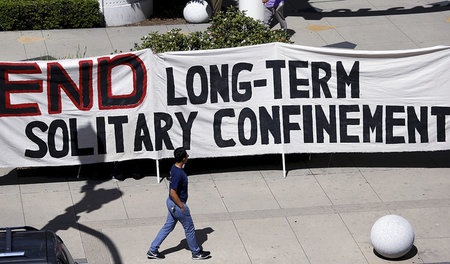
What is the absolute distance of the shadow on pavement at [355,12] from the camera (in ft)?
61.2

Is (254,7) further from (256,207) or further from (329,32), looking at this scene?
(256,207)

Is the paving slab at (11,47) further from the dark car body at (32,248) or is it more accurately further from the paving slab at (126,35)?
the dark car body at (32,248)

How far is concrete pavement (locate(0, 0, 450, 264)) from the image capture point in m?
9.45

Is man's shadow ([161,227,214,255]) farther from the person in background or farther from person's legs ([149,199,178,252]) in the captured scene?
the person in background

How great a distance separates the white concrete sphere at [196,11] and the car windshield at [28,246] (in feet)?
37.5

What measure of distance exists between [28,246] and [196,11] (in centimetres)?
1178

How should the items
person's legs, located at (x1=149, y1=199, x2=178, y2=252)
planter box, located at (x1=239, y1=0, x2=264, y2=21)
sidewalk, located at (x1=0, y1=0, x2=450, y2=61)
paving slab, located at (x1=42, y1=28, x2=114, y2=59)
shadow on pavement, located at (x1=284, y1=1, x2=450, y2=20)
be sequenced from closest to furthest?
person's legs, located at (x1=149, y1=199, x2=178, y2=252) < paving slab, located at (x1=42, y1=28, x2=114, y2=59) < sidewalk, located at (x1=0, y1=0, x2=450, y2=61) < planter box, located at (x1=239, y1=0, x2=264, y2=21) < shadow on pavement, located at (x1=284, y1=1, x2=450, y2=20)

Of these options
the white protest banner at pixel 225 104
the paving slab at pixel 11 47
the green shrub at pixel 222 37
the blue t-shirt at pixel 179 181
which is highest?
the green shrub at pixel 222 37

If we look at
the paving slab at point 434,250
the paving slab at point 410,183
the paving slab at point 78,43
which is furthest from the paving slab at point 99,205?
the paving slab at point 78,43

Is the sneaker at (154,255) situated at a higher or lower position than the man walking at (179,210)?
lower

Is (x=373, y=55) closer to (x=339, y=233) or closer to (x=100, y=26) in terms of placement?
(x=339, y=233)

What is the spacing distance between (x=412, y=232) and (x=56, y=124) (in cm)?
492

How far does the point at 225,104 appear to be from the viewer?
1099 centimetres

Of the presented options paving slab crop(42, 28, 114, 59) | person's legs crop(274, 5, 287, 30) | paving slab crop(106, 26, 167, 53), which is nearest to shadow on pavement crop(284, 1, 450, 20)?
person's legs crop(274, 5, 287, 30)
